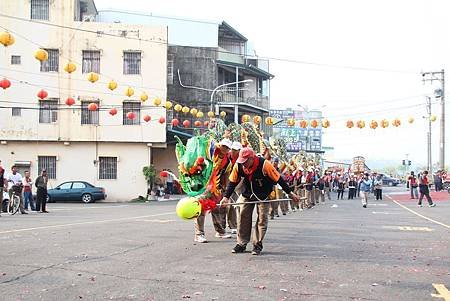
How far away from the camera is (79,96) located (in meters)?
37.3

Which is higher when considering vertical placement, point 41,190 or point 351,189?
point 41,190

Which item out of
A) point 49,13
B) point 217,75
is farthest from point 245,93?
point 49,13

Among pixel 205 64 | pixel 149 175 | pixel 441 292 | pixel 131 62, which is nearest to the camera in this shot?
pixel 441 292

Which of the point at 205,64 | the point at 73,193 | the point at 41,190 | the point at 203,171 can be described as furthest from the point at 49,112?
the point at 203,171

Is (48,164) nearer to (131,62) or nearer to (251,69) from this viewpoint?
(131,62)

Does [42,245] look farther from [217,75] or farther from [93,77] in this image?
[217,75]

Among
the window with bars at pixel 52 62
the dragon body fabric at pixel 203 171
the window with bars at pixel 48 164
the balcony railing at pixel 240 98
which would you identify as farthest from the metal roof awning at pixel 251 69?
the dragon body fabric at pixel 203 171

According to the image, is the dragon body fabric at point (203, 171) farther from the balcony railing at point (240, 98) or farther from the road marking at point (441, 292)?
the balcony railing at point (240, 98)

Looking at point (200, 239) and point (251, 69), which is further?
point (251, 69)

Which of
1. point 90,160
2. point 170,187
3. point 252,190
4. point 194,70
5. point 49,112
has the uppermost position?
point 194,70

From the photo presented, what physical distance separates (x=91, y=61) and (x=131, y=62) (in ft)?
8.03

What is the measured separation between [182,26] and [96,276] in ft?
145

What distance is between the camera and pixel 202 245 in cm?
1101

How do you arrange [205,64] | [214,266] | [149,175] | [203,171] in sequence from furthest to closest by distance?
[205,64], [149,175], [203,171], [214,266]
